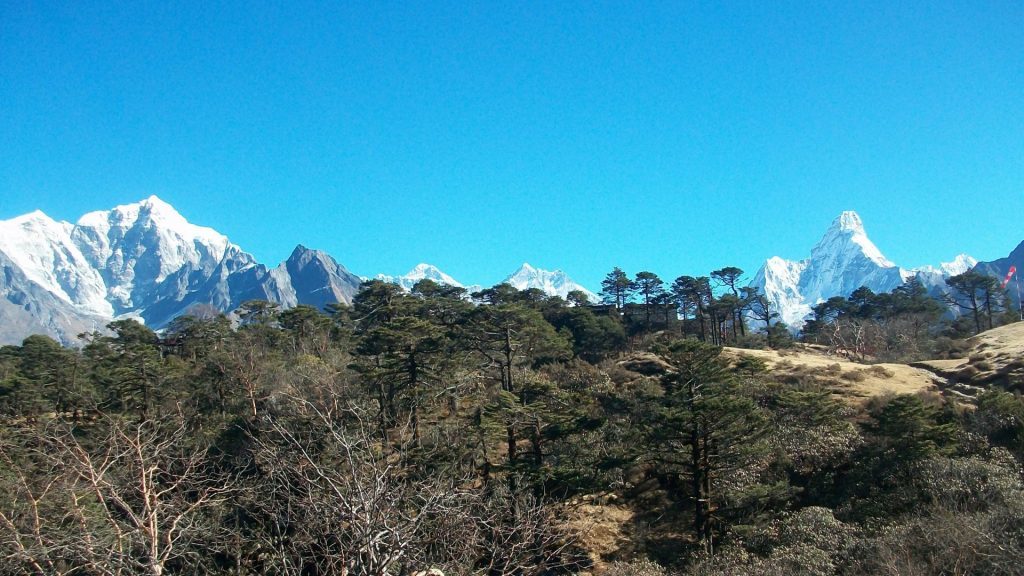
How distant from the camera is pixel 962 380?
29156 millimetres

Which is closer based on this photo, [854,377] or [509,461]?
[509,461]

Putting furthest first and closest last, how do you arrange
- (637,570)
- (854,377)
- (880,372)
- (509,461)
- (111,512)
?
(880,372) < (854,377) < (509,461) < (637,570) < (111,512)

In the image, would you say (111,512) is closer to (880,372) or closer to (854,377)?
(854,377)

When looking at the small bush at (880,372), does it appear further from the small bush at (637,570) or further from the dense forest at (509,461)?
the small bush at (637,570)

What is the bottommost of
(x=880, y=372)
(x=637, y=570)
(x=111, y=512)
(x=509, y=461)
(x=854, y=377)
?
(x=637, y=570)

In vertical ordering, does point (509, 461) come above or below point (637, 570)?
above

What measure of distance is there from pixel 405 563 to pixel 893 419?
20258 millimetres

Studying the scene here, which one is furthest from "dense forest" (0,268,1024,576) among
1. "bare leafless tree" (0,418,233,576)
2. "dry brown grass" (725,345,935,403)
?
"dry brown grass" (725,345,935,403)

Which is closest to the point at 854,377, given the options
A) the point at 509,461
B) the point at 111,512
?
the point at 509,461

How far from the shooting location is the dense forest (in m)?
8.45

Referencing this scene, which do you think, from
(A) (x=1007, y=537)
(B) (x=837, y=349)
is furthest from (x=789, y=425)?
(B) (x=837, y=349)

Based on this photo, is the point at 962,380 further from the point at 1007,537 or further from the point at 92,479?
the point at 92,479

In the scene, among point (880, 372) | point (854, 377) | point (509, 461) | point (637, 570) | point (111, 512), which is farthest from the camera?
point (880, 372)

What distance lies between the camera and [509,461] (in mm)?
22047
